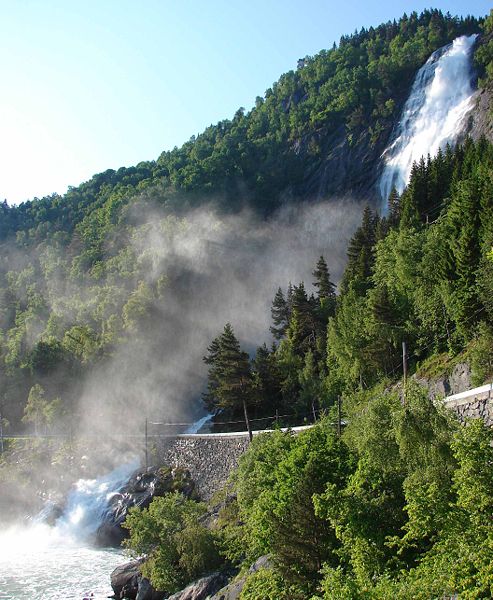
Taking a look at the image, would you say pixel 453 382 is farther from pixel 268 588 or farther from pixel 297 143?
pixel 297 143

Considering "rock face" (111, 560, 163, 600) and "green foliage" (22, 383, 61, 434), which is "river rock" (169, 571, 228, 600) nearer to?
"rock face" (111, 560, 163, 600)

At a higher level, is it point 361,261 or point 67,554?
point 361,261

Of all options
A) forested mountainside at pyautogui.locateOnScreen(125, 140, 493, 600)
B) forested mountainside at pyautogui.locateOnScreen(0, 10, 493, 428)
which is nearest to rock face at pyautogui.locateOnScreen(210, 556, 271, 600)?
forested mountainside at pyautogui.locateOnScreen(125, 140, 493, 600)

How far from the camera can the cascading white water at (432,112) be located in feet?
338

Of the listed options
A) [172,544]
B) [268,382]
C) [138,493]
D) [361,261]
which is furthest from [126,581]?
[361,261]

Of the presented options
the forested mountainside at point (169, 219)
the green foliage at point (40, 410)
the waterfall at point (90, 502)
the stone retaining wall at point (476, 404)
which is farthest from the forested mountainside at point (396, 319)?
the green foliage at point (40, 410)

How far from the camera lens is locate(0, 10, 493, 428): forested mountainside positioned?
92938mm

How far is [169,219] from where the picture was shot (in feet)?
408

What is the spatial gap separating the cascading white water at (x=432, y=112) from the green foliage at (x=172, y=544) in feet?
262

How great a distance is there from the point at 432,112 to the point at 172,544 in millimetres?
95395

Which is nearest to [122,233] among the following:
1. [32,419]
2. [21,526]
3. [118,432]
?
[32,419]

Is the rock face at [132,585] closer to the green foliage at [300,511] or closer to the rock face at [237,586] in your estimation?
the rock face at [237,586]

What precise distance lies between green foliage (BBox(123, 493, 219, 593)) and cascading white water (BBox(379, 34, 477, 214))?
3143 inches

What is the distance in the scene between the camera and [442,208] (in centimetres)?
6781
